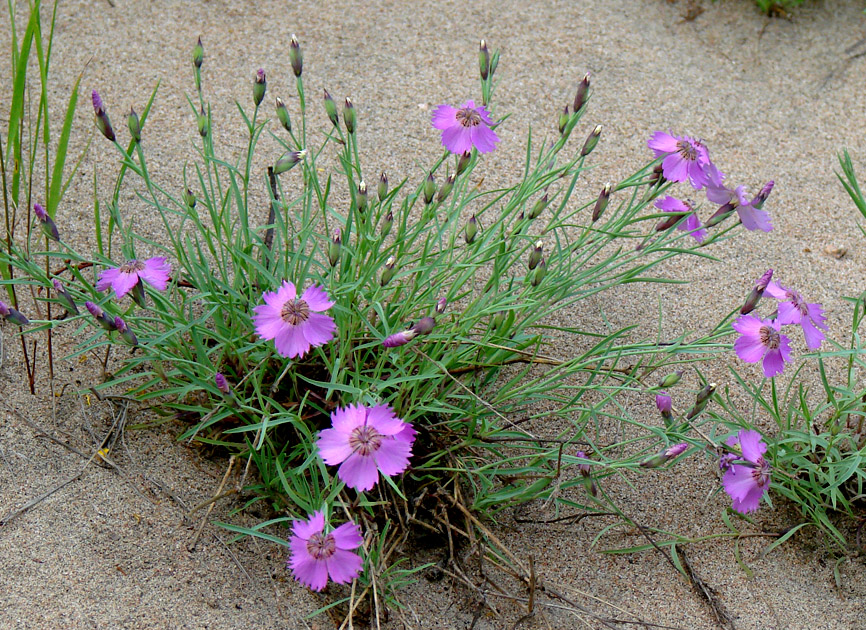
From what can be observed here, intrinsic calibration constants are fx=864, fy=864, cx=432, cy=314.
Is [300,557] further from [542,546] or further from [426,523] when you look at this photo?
[542,546]

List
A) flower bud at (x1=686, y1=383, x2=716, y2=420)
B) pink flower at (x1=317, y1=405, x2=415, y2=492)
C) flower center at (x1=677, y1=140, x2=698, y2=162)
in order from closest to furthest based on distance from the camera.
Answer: pink flower at (x1=317, y1=405, x2=415, y2=492) → flower bud at (x1=686, y1=383, x2=716, y2=420) → flower center at (x1=677, y1=140, x2=698, y2=162)

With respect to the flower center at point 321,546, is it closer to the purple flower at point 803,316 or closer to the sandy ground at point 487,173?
the sandy ground at point 487,173

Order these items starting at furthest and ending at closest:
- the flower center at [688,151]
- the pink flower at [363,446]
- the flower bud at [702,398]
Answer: the flower center at [688,151]
the flower bud at [702,398]
the pink flower at [363,446]

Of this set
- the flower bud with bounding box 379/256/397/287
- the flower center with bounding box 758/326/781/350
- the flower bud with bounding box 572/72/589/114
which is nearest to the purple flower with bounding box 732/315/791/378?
the flower center with bounding box 758/326/781/350

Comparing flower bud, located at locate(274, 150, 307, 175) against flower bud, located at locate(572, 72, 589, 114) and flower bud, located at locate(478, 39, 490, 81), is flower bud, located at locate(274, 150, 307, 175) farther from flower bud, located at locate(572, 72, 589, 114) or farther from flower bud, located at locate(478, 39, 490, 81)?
flower bud, located at locate(572, 72, 589, 114)

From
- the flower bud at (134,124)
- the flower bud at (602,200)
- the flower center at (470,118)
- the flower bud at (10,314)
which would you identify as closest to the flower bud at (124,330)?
the flower bud at (10,314)

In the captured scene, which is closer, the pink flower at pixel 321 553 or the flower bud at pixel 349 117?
the pink flower at pixel 321 553
